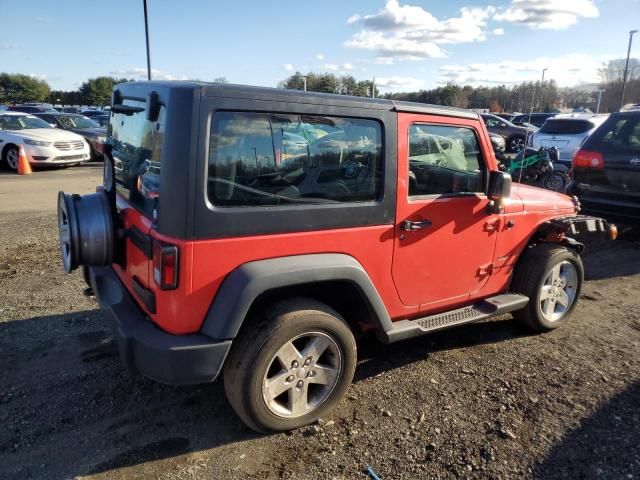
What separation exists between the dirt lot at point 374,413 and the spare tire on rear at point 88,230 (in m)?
0.93

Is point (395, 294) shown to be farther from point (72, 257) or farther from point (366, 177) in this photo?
point (72, 257)

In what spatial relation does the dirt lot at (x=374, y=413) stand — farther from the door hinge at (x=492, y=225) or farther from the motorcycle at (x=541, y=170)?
the motorcycle at (x=541, y=170)

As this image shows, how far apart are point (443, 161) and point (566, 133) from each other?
11.9 m

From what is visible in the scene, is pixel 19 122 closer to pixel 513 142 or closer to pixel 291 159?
pixel 291 159

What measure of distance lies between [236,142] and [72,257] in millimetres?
1115

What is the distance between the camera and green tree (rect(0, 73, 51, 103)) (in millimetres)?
58531

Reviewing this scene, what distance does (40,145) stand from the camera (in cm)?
1245

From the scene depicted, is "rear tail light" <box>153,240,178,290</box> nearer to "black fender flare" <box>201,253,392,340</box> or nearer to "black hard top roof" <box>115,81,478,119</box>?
"black fender flare" <box>201,253,392,340</box>

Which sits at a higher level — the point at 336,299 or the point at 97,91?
the point at 97,91

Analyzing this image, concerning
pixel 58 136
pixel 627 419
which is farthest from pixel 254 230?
pixel 58 136

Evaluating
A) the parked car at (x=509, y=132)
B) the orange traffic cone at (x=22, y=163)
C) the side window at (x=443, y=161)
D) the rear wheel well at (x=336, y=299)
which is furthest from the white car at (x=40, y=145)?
the parked car at (x=509, y=132)

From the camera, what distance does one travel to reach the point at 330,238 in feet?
8.96

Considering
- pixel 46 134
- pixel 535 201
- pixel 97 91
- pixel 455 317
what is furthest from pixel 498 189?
pixel 97 91

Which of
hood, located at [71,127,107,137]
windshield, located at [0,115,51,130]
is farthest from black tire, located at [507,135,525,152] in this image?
windshield, located at [0,115,51,130]
